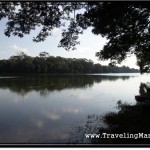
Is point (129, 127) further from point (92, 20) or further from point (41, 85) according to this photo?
point (41, 85)

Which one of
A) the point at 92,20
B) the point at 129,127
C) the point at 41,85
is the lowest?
the point at 41,85

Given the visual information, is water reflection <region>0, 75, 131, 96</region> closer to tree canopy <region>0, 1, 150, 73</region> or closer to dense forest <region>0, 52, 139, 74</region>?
dense forest <region>0, 52, 139, 74</region>

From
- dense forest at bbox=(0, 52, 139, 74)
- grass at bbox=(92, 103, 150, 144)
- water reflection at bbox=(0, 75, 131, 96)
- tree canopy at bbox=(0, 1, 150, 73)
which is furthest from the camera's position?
dense forest at bbox=(0, 52, 139, 74)

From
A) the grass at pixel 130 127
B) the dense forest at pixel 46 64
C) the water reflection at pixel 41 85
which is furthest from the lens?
the dense forest at pixel 46 64

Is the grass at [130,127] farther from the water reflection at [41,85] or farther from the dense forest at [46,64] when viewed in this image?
the dense forest at [46,64]

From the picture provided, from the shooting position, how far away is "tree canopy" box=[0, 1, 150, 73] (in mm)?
11300

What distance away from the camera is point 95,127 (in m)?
12.1

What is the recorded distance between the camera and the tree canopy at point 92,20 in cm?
1130

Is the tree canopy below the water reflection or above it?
above

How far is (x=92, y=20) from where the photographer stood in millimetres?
12594

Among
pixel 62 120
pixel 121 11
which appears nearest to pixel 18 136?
pixel 62 120

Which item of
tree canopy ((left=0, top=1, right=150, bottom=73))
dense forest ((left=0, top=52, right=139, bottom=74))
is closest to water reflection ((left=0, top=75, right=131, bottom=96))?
dense forest ((left=0, top=52, right=139, bottom=74))

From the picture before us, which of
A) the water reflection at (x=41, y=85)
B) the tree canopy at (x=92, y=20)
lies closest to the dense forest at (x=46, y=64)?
the water reflection at (x=41, y=85)

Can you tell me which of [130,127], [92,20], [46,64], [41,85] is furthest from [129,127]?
[46,64]
